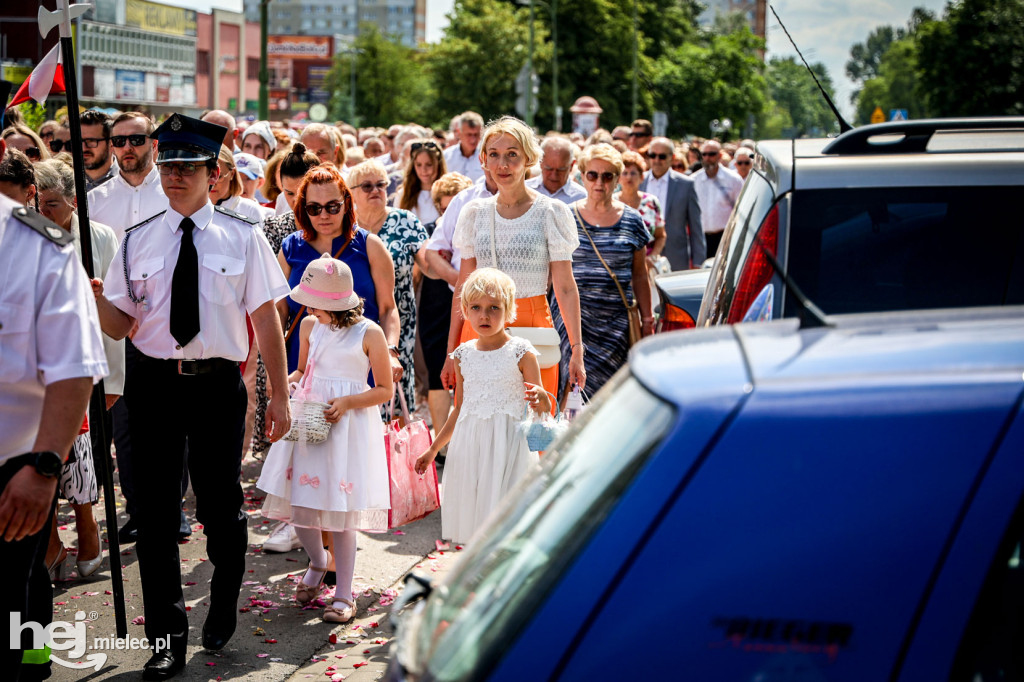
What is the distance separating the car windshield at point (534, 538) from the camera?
5.97 feet

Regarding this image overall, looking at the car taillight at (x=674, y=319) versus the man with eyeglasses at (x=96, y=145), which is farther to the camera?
the man with eyeglasses at (x=96, y=145)

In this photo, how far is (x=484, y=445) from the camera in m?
5.49

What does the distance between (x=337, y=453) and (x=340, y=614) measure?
736mm

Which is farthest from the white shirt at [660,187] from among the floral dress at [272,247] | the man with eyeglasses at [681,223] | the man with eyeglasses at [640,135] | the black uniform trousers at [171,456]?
the black uniform trousers at [171,456]

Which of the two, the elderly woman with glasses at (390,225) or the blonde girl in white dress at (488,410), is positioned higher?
the elderly woman with glasses at (390,225)

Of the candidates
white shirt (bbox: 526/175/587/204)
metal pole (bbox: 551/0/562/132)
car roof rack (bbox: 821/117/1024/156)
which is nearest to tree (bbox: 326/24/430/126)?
metal pole (bbox: 551/0/562/132)

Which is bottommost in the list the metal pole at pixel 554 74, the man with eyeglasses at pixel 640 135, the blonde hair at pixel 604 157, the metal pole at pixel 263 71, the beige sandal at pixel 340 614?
the beige sandal at pixel 340 614

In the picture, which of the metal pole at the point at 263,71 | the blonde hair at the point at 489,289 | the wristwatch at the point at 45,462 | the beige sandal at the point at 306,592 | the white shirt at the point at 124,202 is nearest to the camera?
the wristwatch at the point at 45,462

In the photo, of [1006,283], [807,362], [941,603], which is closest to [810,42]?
[1006,283]

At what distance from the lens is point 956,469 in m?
1.71

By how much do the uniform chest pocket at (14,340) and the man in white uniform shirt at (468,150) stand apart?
334 inches

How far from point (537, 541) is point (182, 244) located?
3.29 m

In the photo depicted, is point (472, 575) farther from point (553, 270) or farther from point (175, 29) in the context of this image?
point (175, 29)

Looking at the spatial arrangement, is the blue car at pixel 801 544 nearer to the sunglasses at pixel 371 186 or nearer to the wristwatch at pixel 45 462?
the wristwatch at pixel 45 462
